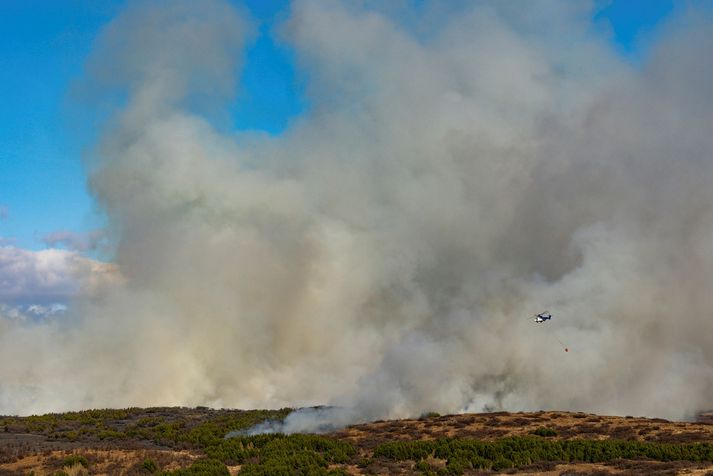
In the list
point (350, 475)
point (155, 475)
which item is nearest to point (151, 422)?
point (155, 475)

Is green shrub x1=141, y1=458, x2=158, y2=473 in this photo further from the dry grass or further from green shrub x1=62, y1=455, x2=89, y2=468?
green shrub x1=62, y1=455, x2=89, y2=468

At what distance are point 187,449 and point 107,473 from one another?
1402 centimetres

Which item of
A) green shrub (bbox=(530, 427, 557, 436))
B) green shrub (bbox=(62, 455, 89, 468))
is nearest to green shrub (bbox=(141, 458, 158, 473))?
green shrub (bbox=(62, 455, 89, 468))

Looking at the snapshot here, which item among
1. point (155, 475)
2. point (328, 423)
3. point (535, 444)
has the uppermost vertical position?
point (328, 423)

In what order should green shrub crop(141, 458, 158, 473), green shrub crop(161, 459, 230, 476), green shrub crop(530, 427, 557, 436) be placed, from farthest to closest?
green shrub crop(530, 427, 557, 436) → green shrub crop(141, 458, 158, 473) → green shrub crop(161, 459, 230, 476)

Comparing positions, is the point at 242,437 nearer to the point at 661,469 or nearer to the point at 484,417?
the point at 484,417

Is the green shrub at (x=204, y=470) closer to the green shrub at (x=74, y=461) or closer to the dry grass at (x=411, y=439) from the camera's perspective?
the dry grass at (x=411, y=439)

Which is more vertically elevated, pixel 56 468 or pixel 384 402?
pixel 384 402

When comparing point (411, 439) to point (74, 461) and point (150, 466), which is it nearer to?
point (150, 466)

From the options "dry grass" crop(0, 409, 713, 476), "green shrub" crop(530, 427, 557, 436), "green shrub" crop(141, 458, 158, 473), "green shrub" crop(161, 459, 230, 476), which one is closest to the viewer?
"green shrub" crop(161, 459, 230, 476)

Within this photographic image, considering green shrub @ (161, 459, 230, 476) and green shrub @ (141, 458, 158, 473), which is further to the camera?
green shrub @ (141, 458, 158, 473)

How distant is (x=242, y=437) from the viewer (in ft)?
159

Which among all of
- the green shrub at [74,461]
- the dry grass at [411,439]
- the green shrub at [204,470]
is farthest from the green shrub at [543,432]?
the green shrub at [74,461]

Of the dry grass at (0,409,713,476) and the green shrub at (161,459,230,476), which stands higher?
the dry grass at (0,409,713,476)
